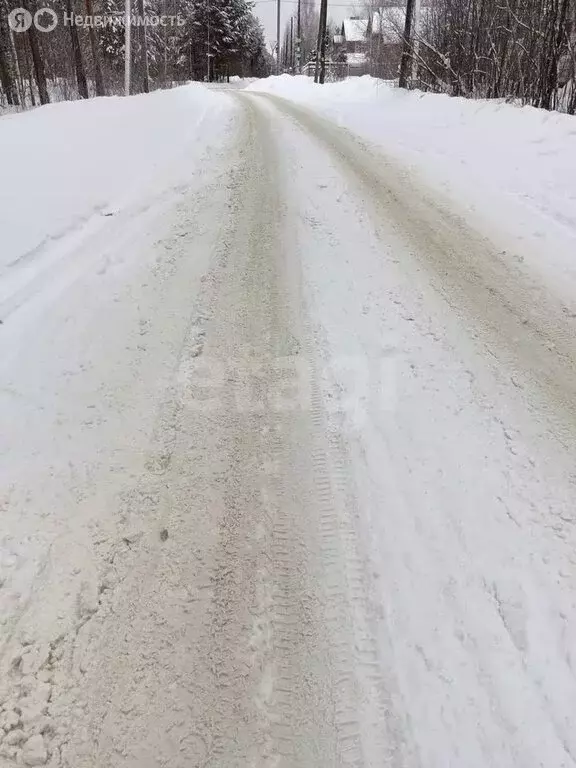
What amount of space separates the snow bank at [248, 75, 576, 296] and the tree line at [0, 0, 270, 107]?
14.6m

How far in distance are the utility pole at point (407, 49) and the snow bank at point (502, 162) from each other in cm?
427

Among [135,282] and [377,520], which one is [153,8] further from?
[377,520]

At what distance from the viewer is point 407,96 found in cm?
1725

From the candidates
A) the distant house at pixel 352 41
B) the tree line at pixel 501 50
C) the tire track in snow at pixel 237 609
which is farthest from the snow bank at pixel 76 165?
the distant house at pixel 352 41

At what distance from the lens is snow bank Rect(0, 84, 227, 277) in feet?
18.5

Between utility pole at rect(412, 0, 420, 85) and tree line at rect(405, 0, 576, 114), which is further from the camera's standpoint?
utility pole at rect(412, 0, 420, 85)

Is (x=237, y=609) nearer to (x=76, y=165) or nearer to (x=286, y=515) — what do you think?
(x=286, y=515)

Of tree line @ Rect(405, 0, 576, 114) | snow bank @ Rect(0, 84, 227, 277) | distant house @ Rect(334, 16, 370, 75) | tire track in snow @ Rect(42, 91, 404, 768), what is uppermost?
distant house @ Rect(334, 16, 370, 75)

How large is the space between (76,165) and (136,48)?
3539 cm

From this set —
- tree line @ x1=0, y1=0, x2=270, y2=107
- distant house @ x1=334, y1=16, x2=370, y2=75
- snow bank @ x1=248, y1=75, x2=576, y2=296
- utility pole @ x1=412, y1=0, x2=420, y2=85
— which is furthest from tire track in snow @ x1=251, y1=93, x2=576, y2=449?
distant house @ x1=334, y1=16, x2=370, y2=75

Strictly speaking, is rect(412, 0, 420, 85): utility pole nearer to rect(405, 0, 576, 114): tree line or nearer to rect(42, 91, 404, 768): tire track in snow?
rect(405, 0, 576, 114): tree line

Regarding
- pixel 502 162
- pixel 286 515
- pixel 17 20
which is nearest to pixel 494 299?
pixel 286 515

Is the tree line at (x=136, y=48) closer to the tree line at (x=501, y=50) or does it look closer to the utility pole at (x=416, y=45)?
the utility pole at (x=416, y=45)

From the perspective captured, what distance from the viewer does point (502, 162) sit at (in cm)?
842
